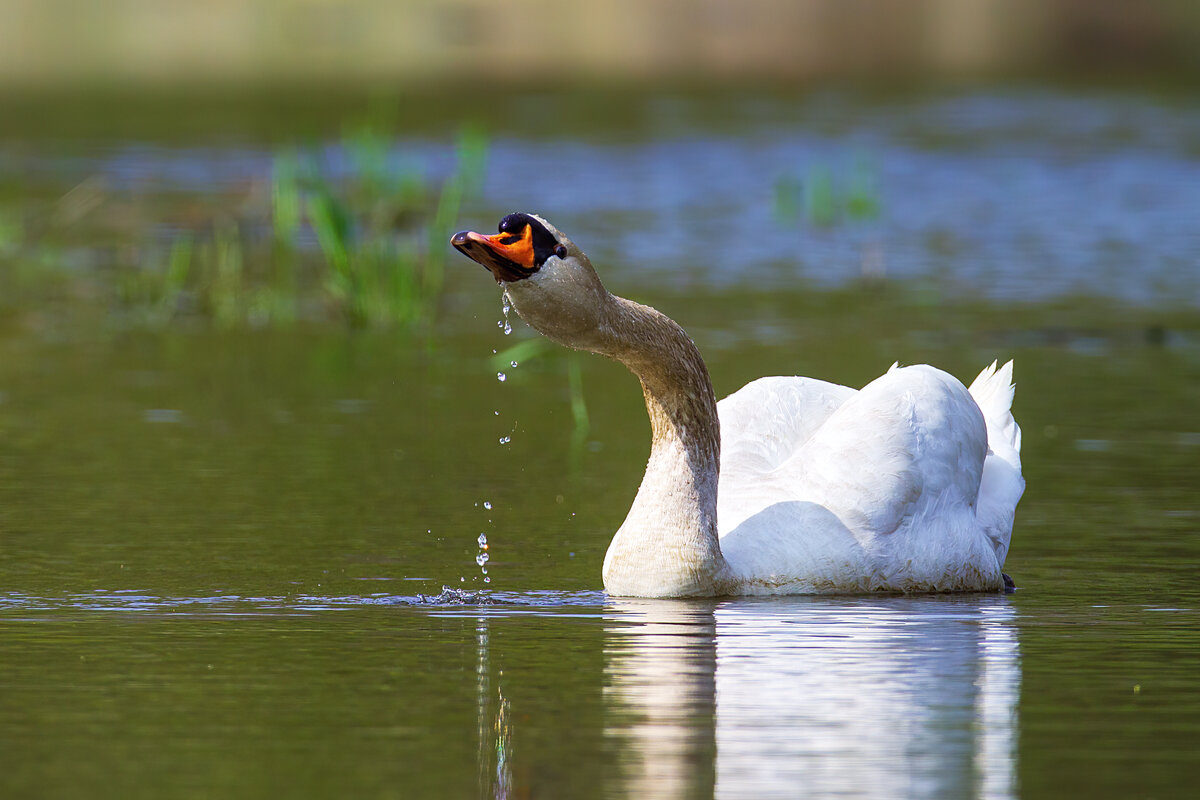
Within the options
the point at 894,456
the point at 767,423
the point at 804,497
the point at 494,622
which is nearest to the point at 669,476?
the point at 804,497

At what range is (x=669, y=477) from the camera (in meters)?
9.52

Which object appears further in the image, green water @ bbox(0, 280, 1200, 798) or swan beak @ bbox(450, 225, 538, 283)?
swan beak @ bbox(450, 225, 538, 283)

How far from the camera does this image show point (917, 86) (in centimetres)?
4906

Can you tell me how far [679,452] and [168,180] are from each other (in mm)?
22319

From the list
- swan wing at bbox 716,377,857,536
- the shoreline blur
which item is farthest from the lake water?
the shoreline blur

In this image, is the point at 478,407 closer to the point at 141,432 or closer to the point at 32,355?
the point at 141,432

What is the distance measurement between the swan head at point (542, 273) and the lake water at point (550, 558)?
120 centimetres

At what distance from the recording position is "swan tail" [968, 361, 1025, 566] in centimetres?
1045

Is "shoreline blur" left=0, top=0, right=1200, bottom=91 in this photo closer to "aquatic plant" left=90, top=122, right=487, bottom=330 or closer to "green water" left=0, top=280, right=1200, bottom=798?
"aquatic plant" left=90, top=122, right=487, bottom=330

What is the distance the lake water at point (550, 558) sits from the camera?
664 centimetres

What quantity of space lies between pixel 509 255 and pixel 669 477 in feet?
6.11

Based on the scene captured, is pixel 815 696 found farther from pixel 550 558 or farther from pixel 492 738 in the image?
pixel 550 558

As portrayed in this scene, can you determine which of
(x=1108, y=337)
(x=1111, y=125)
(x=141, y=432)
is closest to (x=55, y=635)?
(x=141, y=432)

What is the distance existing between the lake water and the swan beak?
1.40 m
